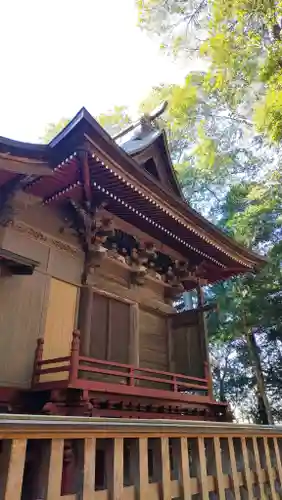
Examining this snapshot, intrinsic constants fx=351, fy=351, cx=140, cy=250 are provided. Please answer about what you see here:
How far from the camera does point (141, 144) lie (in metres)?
7.99

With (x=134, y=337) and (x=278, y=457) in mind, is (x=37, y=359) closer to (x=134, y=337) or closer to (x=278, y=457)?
(x=134, y=337)

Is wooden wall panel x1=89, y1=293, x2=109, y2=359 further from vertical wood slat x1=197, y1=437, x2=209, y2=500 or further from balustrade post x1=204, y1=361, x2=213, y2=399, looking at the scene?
vertical wood slat x1=197, y1=437, x2=209, y2=500

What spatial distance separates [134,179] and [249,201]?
10110 millimetres

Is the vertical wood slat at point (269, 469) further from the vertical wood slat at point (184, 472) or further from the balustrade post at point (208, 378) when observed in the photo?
the balustrade post at point (208, 378)

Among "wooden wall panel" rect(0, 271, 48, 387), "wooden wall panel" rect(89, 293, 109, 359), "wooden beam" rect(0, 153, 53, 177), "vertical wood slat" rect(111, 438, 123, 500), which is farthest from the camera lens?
"wooden wall panel" rect(89, 293, 109, 359)

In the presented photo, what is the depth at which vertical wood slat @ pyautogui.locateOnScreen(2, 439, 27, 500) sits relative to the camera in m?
1.34

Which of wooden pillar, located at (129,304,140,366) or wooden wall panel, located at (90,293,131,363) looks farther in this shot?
wooden pillar, located at (129,304,140,366)

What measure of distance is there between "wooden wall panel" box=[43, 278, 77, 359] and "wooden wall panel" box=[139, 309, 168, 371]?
1.85 m

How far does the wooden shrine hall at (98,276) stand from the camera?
4.49 meters

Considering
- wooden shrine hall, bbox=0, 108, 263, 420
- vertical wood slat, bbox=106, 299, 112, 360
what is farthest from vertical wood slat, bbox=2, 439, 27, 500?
vertical wood slat, bbox=106, 299, 112, 360

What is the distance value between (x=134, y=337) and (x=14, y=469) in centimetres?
527

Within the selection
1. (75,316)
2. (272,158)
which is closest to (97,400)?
(75,316)

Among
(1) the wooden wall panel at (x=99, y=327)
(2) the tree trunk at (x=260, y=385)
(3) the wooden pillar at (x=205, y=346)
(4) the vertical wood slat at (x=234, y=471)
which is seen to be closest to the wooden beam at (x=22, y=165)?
(1) the wooden wall panel at (x=99, y=327)

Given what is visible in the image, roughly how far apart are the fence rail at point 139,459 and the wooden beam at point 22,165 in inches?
128
